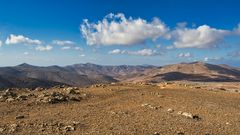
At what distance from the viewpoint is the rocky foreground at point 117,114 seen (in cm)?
2050

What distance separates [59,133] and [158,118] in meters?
8.02

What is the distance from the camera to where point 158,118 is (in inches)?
943

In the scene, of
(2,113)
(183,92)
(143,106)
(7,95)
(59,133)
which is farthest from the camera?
(183,92)

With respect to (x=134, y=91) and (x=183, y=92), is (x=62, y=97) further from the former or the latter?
(x=183, y=92)

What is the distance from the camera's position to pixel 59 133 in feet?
62.7

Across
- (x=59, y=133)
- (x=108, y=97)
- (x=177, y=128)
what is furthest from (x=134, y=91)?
(x=59, y=133)

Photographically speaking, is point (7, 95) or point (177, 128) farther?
point (7, 95)

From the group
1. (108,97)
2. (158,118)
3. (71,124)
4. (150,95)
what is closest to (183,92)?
(150,95)

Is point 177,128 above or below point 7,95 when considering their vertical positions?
below

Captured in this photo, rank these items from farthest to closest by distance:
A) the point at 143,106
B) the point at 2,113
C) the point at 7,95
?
1. the point at 7,95
2. the point at 143,106
3. the point at 2,113

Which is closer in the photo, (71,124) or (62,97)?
(71,124)

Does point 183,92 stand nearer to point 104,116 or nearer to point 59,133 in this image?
point 104,116

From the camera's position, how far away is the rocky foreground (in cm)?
2050

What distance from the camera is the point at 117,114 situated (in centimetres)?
2433
